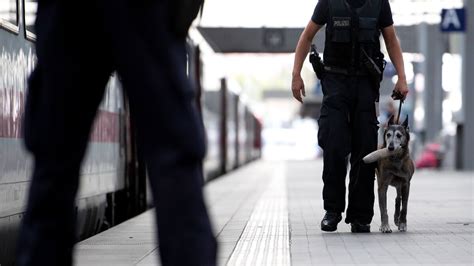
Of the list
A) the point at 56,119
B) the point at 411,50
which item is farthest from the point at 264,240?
the point at 411,50

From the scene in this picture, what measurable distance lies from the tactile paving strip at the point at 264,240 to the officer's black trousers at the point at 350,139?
0.48 meters

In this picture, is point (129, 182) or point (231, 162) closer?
point (129, 182)

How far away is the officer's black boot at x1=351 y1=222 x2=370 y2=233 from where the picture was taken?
322 inches

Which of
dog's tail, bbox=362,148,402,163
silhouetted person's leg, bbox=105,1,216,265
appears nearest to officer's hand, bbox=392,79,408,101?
dog's tail, bbox=362,148,402,163

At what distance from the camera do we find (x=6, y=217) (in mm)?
7000

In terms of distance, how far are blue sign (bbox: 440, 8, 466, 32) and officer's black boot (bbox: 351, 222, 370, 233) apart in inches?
739

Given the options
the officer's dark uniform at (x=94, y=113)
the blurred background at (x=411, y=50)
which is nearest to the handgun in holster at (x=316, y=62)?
the blurred background at (x=411, y=50)

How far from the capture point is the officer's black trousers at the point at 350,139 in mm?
8125

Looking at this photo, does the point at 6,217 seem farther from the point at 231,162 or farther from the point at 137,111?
the point at 231,162

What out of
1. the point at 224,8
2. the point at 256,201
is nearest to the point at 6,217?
the point at 256,201

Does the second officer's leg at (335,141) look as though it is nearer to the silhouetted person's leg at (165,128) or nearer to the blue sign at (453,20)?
the silhouetted person's leg at (165,128)

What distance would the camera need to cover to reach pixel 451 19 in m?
26.7

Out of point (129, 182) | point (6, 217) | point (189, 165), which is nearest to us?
point (189, 165)

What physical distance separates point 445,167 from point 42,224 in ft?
110
